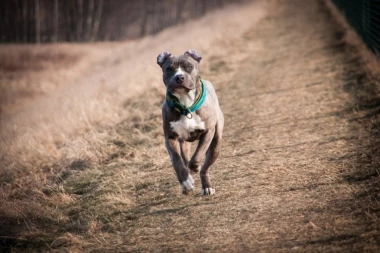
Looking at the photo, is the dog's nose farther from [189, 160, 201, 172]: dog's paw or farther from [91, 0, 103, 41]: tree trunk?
[91, 0, 103, 41]: tree trunk

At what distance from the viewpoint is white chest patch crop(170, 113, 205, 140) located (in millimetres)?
4922

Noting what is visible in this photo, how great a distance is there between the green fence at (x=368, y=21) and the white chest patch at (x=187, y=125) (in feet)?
23.3

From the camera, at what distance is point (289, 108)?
8477 millimetres

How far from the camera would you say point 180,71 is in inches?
196

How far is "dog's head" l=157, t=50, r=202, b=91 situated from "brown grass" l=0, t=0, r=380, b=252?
1470mm

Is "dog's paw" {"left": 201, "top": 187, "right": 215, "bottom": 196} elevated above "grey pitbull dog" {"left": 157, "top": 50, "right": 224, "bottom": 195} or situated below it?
below

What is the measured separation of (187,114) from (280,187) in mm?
1490

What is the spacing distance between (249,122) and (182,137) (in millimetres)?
3201

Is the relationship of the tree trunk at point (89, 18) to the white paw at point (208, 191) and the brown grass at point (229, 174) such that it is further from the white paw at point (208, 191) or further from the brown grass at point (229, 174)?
the white paw at point (208, 191)

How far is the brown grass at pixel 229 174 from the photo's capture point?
4328mm

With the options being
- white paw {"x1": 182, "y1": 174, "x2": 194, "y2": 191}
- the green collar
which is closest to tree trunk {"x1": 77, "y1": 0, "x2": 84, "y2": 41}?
the green collar

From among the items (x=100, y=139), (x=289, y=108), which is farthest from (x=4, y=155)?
(x=289, y=108)

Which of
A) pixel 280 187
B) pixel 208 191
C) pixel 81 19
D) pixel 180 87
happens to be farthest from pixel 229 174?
pixel 81 19

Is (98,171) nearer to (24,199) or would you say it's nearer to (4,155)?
(24,199)
